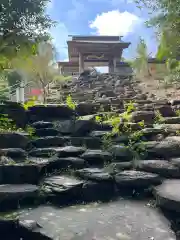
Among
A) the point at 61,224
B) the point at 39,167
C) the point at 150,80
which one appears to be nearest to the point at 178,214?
the point at 61,224

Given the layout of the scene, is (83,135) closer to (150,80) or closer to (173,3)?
(173,3)

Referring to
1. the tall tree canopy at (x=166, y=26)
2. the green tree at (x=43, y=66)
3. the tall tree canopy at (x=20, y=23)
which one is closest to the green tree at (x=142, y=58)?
the green tree at (x=43, y=66)

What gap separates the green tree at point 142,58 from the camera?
51.7ft

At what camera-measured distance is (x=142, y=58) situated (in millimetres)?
15695

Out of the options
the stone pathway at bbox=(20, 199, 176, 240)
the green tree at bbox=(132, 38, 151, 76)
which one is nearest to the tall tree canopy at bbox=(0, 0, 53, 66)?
the stone pathway at bbox=(20, 199, 176, 240)

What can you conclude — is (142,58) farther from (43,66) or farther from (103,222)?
(103,222)

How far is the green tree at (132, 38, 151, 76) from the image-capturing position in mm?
15758

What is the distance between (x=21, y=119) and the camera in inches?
257

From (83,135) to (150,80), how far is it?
9.94 m

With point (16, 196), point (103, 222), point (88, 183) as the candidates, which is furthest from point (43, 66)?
point (103, 222)

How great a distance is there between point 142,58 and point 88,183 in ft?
42.5

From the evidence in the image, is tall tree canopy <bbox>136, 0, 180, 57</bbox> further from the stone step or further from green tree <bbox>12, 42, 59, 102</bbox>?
green tree <bbox>12, 42, 59, 102</bbox>

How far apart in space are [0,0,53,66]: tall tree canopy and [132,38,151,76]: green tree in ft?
40.0

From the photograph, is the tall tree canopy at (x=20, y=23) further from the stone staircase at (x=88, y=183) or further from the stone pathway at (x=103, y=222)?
the stone pathway at (x=103, y=222)
